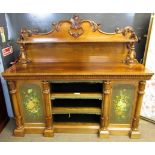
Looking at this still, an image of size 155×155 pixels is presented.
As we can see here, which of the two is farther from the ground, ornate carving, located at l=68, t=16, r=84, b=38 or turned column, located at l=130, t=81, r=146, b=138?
ornate carving, located at l=68, t=16, r=84, b=38

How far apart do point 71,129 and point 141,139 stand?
812mm

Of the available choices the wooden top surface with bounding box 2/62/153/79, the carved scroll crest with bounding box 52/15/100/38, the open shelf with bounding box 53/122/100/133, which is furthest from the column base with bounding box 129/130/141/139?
the carved scroll crest with bounding box 52/15/100/38

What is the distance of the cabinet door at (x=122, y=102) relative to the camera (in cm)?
177

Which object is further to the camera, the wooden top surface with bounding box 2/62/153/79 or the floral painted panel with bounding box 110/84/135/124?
the floral painted panel with bounding box 110/84/135/124

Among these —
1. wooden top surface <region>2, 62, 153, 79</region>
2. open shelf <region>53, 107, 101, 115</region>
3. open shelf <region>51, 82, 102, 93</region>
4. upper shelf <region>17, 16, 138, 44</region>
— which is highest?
upper shelf <region>17, 16, 138, 44</region>

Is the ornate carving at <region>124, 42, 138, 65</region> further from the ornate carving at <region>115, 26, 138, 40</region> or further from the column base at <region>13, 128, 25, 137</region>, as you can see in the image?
the column base at <region>13, 128, 25, 137</region>

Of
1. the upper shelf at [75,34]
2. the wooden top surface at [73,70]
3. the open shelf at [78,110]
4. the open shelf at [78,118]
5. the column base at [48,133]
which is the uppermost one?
the upper shelf at [75,34]

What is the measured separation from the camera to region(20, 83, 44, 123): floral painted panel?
1.82m

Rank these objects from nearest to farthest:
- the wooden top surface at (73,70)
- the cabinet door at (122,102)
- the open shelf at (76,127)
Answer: the wooden top surface at (73,70)
the cabinet door at (122,102)
the open shelf at (76,127)

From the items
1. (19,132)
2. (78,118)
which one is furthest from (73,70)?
(19,132)

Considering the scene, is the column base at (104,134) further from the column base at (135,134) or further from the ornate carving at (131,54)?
the ornate carving at (131,54)

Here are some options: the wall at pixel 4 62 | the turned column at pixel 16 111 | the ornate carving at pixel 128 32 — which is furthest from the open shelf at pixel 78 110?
the ornate carving at pixel 128 32

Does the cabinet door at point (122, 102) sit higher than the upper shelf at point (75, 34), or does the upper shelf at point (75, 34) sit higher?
the upper shelf at point (75, 34)

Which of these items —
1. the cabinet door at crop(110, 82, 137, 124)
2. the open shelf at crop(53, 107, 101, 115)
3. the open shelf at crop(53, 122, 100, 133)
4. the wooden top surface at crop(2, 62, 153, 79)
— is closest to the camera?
the wooden top surface at crop(2, 62, 153, 79)
